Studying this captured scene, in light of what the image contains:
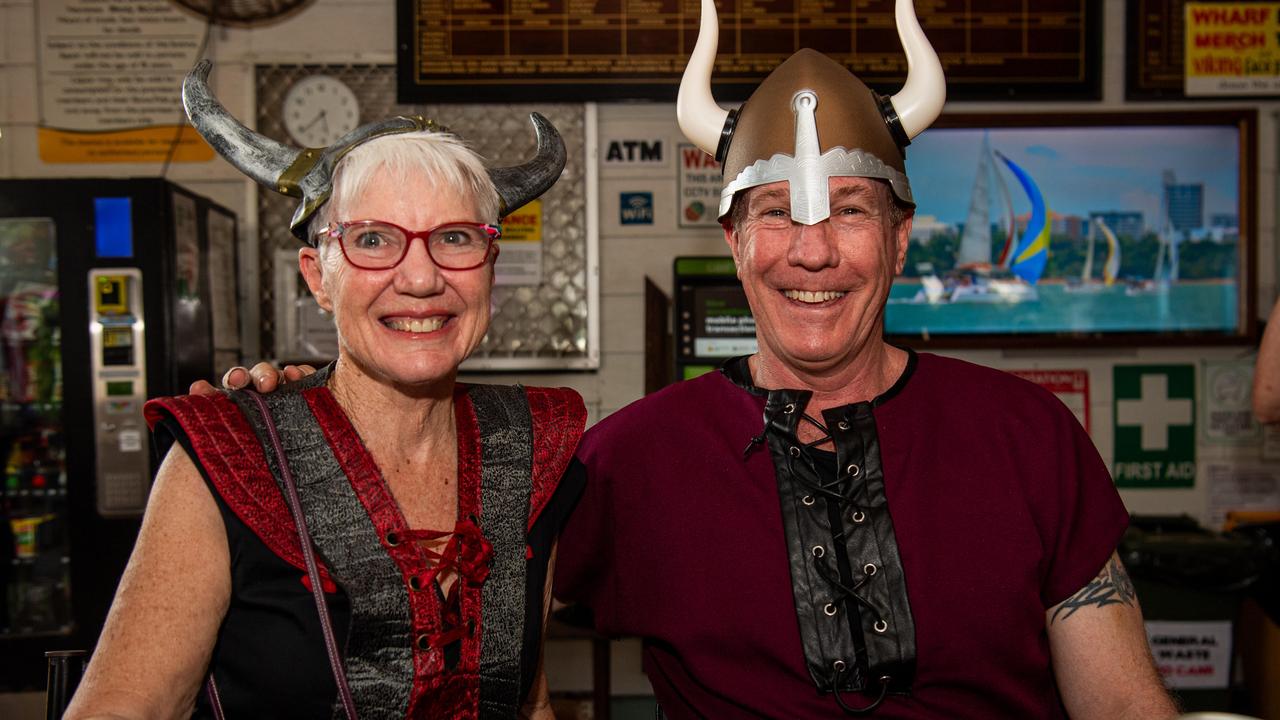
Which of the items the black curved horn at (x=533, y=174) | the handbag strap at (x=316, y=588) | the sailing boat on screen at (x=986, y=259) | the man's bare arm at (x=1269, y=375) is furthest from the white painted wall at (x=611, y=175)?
the handbag strap at (x=316, y=588)

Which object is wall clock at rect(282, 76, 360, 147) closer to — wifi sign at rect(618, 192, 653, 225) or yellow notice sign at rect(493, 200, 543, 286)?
yellow notice sign at rect(493, 200, 543, 286)

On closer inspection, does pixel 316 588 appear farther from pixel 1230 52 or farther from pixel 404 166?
pixel 1230 52

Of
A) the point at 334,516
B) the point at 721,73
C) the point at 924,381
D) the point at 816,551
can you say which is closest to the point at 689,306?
the point at 721,73

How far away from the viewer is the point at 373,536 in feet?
4.37

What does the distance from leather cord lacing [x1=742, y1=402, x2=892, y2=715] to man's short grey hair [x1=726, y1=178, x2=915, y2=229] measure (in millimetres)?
371

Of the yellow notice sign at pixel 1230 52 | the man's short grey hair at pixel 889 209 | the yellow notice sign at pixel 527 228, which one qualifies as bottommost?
the man's short grey hair at pixel 889 209

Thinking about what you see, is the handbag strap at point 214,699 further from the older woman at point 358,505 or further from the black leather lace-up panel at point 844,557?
the black leather lace-up panel at point 844,557

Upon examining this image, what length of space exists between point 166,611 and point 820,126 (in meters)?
1.26

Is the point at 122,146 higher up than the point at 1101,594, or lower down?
higher up

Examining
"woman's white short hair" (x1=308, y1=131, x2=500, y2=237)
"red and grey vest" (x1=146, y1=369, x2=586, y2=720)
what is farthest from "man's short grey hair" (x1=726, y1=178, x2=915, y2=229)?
"red and grey vest" (x1=146, y1=369, x2=586, y2=720)

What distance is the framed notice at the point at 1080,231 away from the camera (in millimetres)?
3717

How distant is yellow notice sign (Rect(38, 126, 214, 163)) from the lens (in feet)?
12.4

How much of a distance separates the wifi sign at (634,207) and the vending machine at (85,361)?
1.64m

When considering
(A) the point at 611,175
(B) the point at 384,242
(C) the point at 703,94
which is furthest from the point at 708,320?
(B) the point at 384,242
